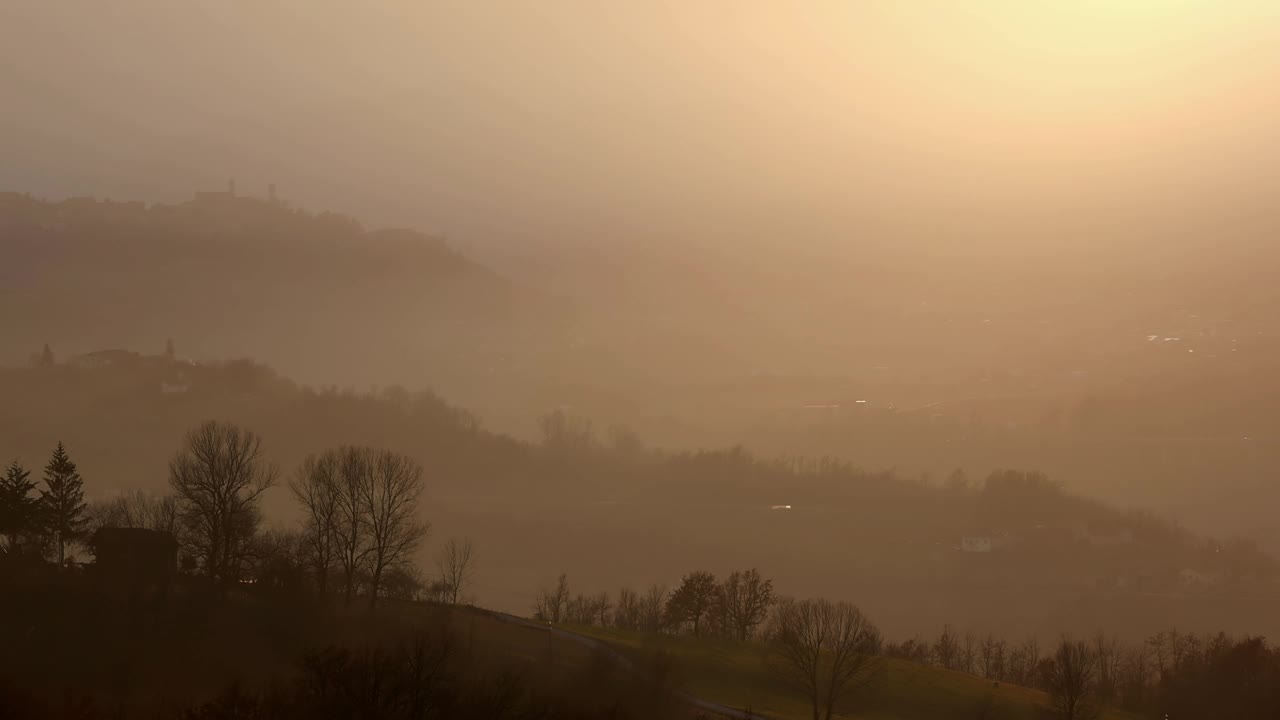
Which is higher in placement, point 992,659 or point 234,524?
point 234,524

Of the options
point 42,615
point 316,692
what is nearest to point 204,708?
point 316,692

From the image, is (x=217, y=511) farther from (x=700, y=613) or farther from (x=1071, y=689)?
(x=1071, y=689)

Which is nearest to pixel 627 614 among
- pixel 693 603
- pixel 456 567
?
pixel 693 603

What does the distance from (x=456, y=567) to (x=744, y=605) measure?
3547 centimetres

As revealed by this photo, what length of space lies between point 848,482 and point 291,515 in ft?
323

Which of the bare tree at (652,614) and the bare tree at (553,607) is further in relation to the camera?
the bare tree at (553,607)

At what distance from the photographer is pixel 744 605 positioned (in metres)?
70.8

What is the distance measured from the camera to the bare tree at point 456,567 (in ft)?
246

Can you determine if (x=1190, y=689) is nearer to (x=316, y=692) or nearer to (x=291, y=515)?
(x=316, y=692)

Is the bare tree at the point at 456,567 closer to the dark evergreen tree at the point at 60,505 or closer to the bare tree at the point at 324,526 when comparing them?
the bare tree at the point at 324,526

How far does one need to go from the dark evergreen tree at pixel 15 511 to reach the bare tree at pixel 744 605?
142 ft

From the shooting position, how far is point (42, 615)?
34625 mm

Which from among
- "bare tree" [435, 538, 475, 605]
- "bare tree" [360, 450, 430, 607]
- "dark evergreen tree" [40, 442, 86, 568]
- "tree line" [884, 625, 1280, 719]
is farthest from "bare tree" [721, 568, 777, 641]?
"dark evergreen tree" [40, 442, 86, 568]

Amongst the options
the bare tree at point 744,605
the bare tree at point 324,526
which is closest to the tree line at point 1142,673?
the bare tree at point 744,605
